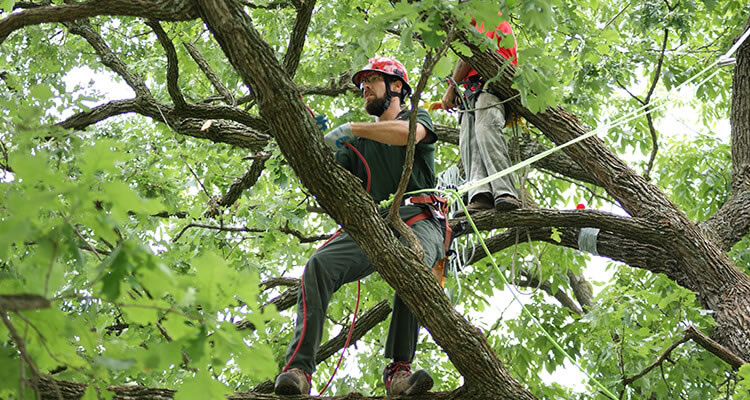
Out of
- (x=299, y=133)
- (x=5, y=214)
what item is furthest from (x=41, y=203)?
(x=299, y=133)

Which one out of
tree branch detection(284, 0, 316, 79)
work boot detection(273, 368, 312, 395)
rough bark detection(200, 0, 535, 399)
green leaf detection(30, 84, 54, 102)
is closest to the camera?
green leaf detection(30, 84, 54, 102)

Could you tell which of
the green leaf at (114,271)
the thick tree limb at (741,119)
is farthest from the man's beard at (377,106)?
the thick tree limb at (741,119)

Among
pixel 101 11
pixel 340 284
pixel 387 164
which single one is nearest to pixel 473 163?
pixel 387 164

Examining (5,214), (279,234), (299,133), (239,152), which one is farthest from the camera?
(239,152)

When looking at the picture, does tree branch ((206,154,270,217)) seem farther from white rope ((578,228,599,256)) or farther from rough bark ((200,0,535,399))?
rough bark ((200,0,535,399))

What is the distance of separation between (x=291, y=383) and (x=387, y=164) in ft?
4.18

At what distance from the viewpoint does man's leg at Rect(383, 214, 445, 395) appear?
3.55 m

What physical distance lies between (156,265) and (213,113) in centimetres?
371

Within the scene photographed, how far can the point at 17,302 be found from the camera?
1637 millimetres

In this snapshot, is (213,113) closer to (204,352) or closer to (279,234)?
(279,234)

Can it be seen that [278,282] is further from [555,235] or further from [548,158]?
[548,158]

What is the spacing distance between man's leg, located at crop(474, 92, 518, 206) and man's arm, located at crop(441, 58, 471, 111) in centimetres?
19

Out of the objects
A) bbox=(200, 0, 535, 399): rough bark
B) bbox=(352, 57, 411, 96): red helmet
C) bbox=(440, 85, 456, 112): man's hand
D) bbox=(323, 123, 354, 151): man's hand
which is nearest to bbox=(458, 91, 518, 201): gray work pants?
bbox=(440, 85, 456, 112): man's hand

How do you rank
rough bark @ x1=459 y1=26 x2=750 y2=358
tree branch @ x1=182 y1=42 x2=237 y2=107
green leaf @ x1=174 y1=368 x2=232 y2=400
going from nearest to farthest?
green leaf @ x1=174 y1=368 x2=232 y2=400
rough bark @ x1=459 y1=26 x2=750 y2=358
tree branch @ x1=182 y1=42 x2=237 y2=107
